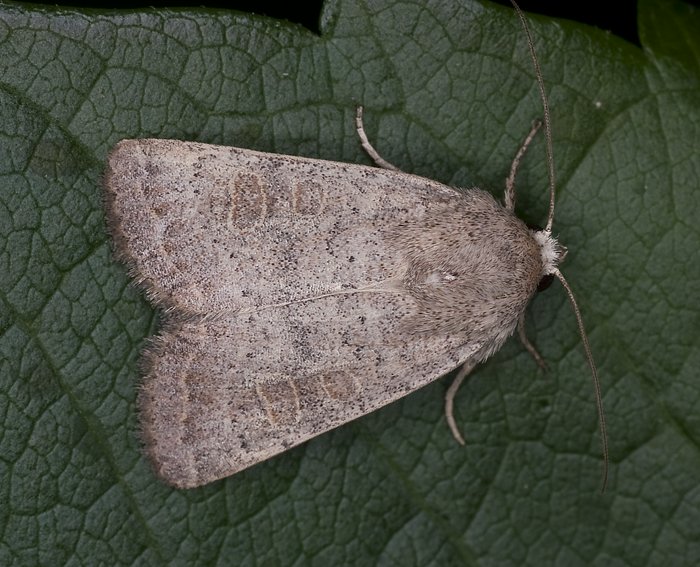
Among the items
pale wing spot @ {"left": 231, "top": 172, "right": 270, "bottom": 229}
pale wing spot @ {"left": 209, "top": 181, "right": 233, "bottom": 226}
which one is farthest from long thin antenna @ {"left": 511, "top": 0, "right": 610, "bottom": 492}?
pale wing spot @ {"left": 209, "top": 181, "right": 233, "bottom": 226}

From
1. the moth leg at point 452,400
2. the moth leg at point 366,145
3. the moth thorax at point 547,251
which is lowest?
the moth leg at point 452,400

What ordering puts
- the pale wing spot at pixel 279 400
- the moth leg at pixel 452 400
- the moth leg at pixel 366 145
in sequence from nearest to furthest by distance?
the pale wing spot at pixel 279 400, the moth leg at pixel 366 145, the moth leg at pixel 452 400

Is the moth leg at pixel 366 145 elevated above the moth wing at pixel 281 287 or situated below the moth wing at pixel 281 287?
above

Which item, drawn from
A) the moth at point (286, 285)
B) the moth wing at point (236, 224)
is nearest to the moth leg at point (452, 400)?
the moth at point (286, 285)

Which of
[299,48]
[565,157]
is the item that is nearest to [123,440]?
[299,48]

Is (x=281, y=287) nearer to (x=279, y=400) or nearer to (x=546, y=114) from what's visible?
(x=279, y=400)

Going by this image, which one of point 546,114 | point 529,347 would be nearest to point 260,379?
point 529,347

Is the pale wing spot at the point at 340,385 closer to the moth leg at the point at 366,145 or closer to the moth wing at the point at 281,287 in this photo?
the moth wing at the point at 281,287

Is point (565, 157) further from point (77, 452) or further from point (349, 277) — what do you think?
point (77, 452)
